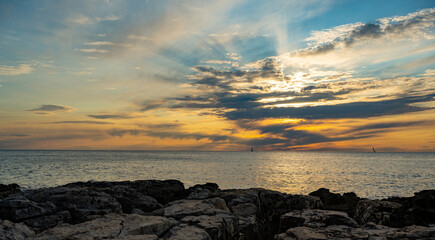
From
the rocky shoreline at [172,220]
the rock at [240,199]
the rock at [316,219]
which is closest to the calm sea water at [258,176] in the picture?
the rock at [240,199]

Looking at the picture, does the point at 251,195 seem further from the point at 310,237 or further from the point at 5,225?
the point at 5,225

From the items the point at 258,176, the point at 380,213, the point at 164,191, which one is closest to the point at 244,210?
the point at 380,213

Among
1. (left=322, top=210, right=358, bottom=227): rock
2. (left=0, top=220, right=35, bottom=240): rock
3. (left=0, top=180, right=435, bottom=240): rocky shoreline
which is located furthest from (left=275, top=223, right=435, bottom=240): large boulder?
(left=0, top=220, right=35, bottom=240): rock

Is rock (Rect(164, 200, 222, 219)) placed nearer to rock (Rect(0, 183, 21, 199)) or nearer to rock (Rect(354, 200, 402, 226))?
rock (Rect(354, 200, 402, 226))

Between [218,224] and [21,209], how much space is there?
6.85 m

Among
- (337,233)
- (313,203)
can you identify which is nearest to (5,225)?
(337,233)

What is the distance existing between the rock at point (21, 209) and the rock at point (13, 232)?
137cm

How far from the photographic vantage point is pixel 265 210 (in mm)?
16500

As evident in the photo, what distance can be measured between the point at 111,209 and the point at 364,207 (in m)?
14.0

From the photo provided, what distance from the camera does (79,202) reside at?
10531mm

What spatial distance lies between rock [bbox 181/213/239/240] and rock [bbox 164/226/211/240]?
481 mm

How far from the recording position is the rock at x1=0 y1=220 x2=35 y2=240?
23.0 feet

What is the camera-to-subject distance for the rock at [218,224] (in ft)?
27.5

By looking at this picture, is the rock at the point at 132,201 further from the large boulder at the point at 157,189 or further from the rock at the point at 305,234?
the rock at the point at 305,234
